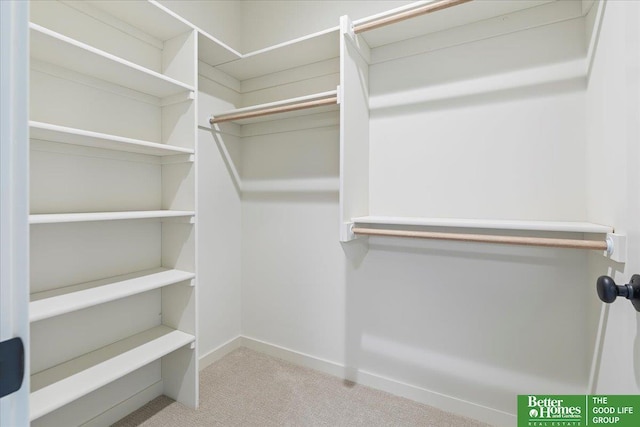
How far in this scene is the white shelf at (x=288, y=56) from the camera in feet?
5.82

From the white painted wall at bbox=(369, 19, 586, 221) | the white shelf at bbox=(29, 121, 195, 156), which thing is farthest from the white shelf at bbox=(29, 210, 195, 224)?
the white painted wall at bbox=(369, 19, 586, 221)

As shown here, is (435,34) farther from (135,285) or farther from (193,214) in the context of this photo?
(135,285)

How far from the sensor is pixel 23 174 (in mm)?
471

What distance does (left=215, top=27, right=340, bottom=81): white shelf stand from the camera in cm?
177

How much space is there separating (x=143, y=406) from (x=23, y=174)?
183cm

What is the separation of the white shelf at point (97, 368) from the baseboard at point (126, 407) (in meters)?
0.33

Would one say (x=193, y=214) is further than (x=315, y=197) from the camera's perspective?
No

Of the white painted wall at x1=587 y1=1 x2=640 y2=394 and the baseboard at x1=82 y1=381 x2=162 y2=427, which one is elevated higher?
the white painted wall at x1=587 y1=1 x2=640 y2=394

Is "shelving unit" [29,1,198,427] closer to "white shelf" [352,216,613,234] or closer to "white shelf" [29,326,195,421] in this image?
"white shelf" [29,326,195,421]

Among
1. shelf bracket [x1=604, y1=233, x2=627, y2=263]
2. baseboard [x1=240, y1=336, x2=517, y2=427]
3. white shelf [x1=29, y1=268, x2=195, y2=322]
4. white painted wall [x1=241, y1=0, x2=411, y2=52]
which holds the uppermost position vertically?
white painted wall [x1=241, y1=0, x2=411, y2=52]

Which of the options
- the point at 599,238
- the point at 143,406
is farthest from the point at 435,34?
the point at 143,406

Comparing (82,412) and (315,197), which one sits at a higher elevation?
(315,197)

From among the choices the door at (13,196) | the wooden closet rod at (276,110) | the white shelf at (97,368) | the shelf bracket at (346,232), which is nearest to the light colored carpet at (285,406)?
the white shelf at (97,368)

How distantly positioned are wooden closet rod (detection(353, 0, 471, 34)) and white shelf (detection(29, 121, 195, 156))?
112 cm
